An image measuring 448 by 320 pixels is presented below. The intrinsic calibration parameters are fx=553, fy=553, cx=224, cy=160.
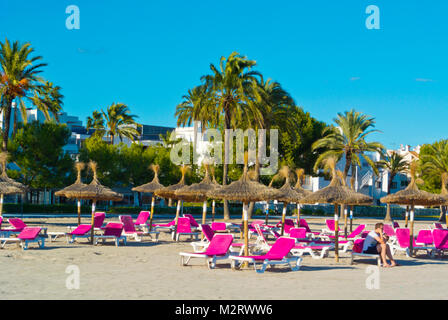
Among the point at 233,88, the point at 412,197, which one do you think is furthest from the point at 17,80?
the point at 412,197

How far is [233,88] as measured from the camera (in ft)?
119

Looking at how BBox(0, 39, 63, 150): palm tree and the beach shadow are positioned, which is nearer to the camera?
the beach shadow

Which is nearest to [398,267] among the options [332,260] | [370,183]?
[332,260]

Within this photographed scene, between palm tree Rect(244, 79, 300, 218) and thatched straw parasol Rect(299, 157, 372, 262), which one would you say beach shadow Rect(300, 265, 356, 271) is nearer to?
thatched straw parasol Rect(299, 157, 372, 262)

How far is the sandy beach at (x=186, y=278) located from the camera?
10289 millimetres

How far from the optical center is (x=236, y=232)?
30.3m

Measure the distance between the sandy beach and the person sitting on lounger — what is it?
0.44 meters

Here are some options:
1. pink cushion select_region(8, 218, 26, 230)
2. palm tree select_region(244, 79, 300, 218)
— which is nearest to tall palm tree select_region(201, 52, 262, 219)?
palm tree select_region(244, 79, 300, 218)

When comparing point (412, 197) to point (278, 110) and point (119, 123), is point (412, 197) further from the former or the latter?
point (119, 123)

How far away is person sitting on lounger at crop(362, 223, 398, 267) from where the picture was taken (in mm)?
15930

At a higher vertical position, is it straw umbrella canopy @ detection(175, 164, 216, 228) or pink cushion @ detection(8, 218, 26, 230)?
straw umbrella canopy @ detection(175, 164, 216, 228)

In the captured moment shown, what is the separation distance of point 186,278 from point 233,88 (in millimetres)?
24911

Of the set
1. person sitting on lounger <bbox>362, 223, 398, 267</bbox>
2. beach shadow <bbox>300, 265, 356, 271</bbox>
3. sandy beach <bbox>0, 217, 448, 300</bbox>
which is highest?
person sitting on lounger <bbox>362, 223, 398, 267</bbox>

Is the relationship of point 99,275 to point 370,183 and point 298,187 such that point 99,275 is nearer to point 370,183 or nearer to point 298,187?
point 298,187
